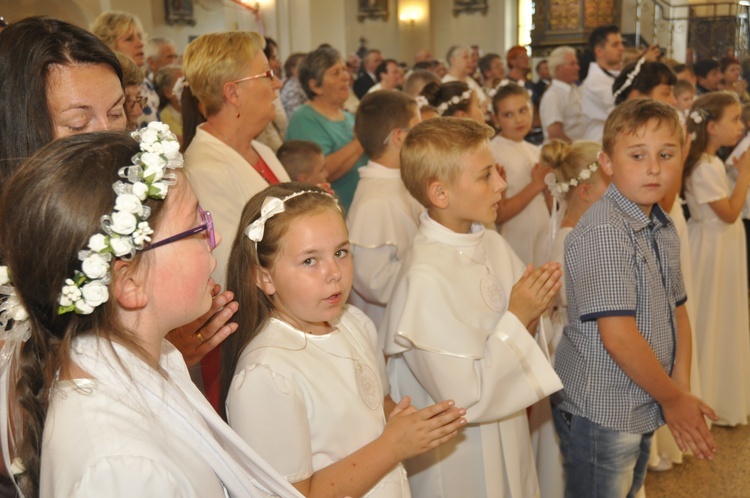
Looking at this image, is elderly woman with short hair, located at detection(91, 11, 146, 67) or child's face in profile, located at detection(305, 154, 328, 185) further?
elderly woman with short hair, located at detection(91, 11, 146, 67)

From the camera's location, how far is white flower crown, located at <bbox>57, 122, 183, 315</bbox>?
1.26m

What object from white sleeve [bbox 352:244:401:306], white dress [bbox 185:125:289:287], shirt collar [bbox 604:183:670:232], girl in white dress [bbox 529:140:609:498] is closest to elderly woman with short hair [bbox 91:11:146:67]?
white dress [bbox 185:125:289:287]

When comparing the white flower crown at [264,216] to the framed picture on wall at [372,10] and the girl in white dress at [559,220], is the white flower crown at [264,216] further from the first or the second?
the framed picture on wall at [372,10]

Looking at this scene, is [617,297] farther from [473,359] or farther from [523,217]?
[523,217]

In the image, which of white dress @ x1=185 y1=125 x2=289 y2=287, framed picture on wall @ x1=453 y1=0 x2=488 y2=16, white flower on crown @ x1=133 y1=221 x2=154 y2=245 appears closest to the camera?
white flower on crown @ x1=133 y1=221 x2=154 y2=245

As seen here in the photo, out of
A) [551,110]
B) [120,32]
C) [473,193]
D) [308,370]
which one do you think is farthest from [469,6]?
[308,370]

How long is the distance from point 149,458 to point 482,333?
142cm

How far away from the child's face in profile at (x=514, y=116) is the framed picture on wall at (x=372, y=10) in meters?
11.6

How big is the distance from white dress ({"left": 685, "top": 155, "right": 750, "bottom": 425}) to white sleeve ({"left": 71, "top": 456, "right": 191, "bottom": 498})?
376cm

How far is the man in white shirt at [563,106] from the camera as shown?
274 inches

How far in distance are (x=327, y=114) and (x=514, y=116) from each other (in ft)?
3.79

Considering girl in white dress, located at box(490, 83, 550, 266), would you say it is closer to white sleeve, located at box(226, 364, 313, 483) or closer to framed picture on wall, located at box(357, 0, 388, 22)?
white sleeve, located at box(226, 364, 313, 483)

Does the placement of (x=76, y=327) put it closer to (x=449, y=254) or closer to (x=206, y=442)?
(x=206, y=442)

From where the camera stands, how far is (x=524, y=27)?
17.4 metres
